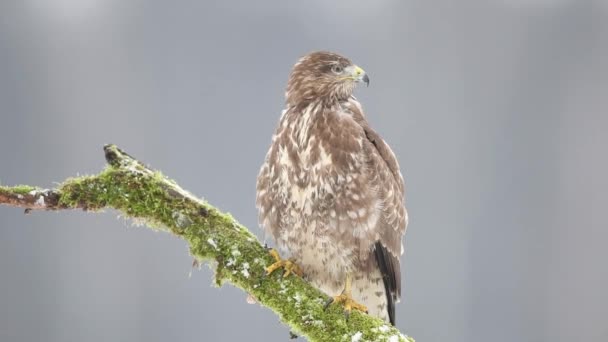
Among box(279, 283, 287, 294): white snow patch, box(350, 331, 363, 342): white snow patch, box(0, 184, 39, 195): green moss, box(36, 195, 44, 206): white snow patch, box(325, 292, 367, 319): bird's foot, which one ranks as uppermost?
box(0, 184, 39, 195): green moss

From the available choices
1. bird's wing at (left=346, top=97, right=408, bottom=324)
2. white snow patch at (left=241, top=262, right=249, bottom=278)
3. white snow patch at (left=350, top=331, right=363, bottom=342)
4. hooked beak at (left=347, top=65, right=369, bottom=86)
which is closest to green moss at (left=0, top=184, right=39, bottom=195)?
white snow patch at (left=241, top=262, right=249, bottom=278)

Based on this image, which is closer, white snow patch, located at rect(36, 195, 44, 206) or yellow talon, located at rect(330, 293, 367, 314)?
white snow patch, located at rect(36, 195, 44, 206)

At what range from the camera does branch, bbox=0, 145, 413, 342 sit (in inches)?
117

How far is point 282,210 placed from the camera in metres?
3.66

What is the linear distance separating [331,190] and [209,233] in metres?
0.76

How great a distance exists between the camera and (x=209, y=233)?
3125 mm

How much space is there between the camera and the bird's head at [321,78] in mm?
3857

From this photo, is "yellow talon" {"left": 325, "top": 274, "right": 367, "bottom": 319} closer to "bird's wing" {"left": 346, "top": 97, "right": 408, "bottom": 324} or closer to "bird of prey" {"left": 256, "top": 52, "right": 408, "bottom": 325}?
"bird of prey" {"left": 256, "top": 52, "right": 408, "bottom": 325}

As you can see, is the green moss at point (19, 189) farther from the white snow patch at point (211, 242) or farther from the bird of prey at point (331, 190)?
the bird of prey at point (331, 190)

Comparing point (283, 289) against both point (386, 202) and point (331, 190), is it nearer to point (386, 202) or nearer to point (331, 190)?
point (331, 190)

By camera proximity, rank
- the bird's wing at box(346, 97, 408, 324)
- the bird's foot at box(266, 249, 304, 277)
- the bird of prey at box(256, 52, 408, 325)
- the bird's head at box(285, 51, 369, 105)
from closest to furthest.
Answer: the bird's foot at box(266, 249, 304, 277), the bird of prey at box(256, 52, 408, 325), the bird's wing at box(346, 97, 408, 324), the bird's head at box(285, 51, 369, 105)

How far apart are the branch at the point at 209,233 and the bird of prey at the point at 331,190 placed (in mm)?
242

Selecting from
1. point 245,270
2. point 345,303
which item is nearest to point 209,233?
point 245,270

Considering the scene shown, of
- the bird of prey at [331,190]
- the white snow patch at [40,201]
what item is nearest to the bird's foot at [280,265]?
the bird of prey at [331,190]
